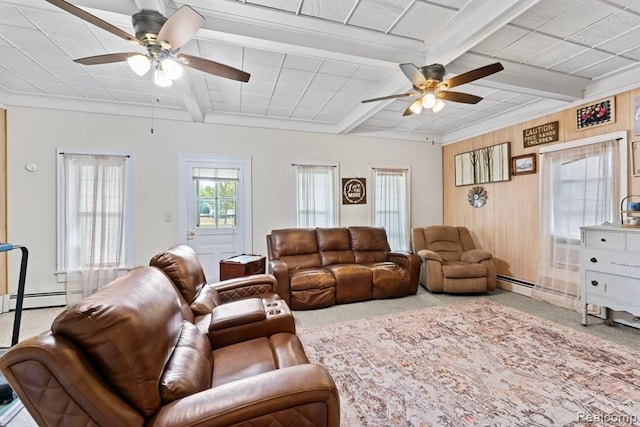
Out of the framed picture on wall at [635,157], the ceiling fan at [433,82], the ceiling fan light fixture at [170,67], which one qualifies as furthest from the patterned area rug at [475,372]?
the ceiling fan light fixture at [170,67]

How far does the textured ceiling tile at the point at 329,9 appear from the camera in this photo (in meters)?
2.08

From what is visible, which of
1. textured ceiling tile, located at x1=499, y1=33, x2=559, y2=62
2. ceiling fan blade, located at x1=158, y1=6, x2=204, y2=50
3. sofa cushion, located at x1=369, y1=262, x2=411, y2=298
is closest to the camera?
ceiling fan blade, located at x1=158, y1=6, x2=204, y2=50

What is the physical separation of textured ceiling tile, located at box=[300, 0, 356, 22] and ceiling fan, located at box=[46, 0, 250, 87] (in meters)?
0.66

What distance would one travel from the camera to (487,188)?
4.88 m

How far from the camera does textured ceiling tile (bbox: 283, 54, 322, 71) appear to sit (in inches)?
111

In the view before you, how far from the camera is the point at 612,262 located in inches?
114

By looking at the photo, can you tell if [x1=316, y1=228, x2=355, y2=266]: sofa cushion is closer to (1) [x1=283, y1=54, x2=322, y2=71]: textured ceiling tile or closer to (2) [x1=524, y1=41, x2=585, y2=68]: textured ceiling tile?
(1) [x1=283, y1=54, x2=322, y2=71]: textured ceiling tile

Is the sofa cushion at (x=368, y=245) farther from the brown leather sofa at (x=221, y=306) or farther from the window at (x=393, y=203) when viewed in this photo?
the brown leather sofa at (x=221, y=306)

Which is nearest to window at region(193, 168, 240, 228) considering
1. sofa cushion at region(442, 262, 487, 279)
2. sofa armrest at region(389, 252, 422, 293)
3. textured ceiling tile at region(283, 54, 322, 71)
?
textured ceiling tile at region(283, 54, 322, 71)

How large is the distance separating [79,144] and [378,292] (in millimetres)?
4419

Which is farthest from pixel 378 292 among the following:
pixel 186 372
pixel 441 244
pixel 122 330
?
pixel 122 330

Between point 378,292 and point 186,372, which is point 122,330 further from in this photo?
point 378,292

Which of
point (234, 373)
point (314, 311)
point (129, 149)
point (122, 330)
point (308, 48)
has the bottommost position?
point (314, 311)

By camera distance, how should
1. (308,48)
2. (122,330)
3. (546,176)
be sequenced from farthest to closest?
(546,176)
(308,48)
(122,330)
